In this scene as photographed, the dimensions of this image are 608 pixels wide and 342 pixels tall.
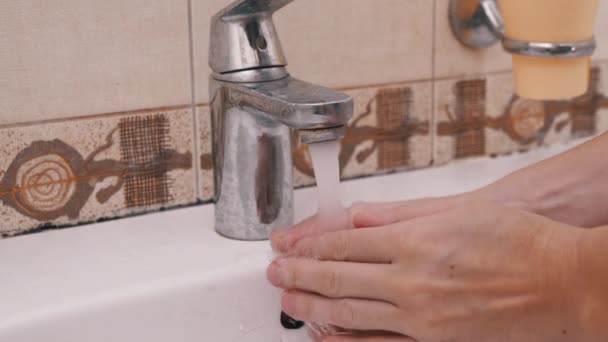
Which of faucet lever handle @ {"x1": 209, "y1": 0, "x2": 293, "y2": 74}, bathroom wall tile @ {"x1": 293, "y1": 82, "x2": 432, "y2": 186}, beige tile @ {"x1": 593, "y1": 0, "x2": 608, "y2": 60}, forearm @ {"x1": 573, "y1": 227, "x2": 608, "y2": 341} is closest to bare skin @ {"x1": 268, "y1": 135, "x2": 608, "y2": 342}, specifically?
forearm @ {"x1": 573, "y1": 227, "x2": 608, "y2": 341}

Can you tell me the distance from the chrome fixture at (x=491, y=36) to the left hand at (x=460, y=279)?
0.94ft

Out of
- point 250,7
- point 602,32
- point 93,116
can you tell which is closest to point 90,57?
point 93,116

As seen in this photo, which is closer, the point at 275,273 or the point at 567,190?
the point at 275,273

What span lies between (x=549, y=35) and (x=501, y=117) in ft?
0.52

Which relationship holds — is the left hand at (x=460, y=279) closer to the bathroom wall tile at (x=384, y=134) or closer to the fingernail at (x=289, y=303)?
the fingernail at (x=289, y=303)

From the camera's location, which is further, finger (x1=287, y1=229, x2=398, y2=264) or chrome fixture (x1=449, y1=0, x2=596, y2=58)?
chrome fixture (x1=449, y1=0, x2=596, y2=58)

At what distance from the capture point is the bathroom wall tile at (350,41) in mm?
749

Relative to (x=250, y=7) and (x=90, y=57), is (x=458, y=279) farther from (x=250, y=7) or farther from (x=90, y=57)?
(x=90, y=57)

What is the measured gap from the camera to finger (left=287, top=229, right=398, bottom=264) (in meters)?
0.53

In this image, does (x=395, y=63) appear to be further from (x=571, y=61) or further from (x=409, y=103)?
(x=571, y=61)

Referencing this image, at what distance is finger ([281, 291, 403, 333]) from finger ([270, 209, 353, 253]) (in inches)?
2.0

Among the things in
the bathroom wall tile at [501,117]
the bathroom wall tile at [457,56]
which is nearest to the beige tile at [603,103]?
the bathroom wall tile at [501,117]

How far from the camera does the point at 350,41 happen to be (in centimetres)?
79

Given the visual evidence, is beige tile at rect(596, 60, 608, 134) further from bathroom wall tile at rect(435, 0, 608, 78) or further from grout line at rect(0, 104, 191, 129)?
grout line at rect(0, 104, 191, 129)
